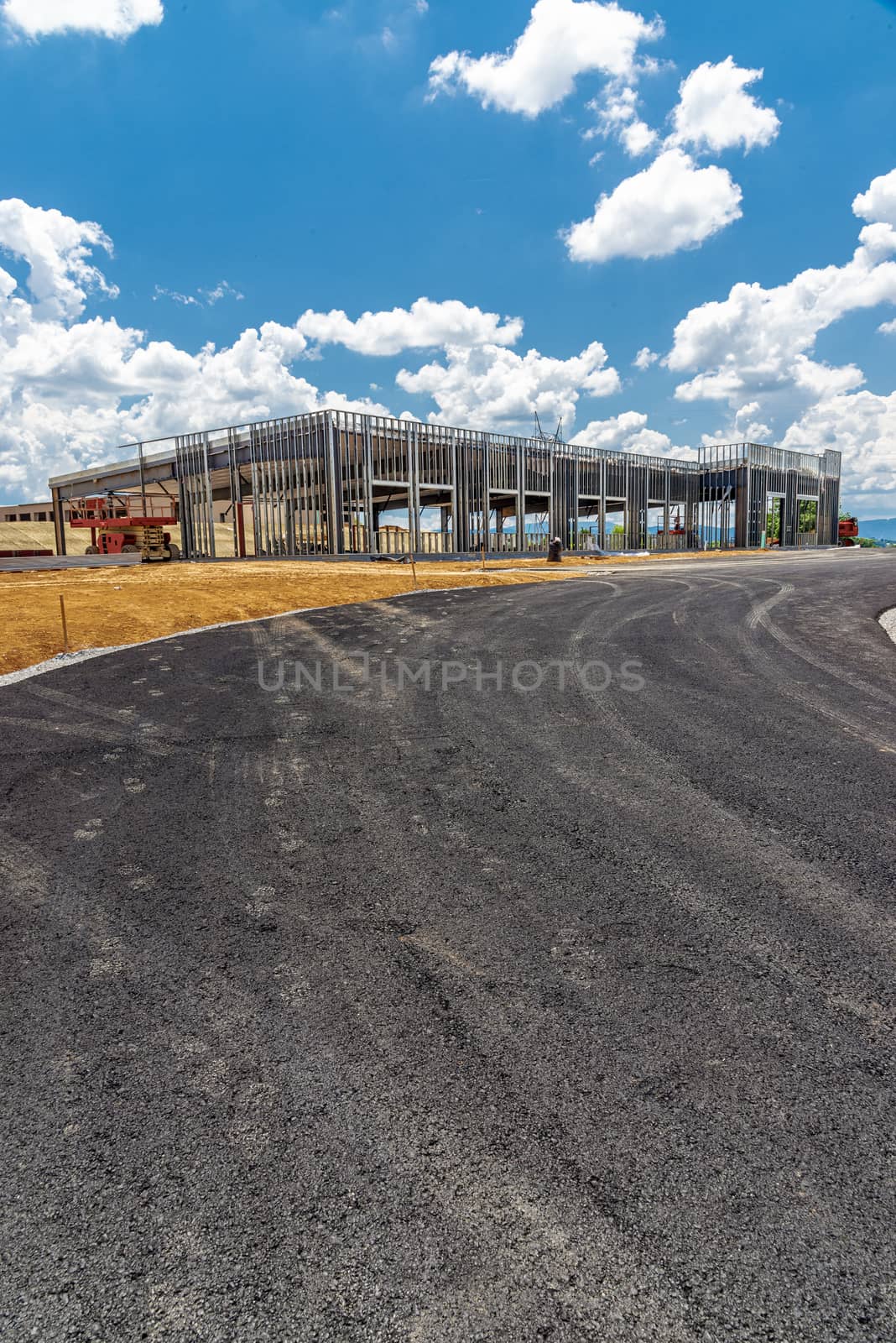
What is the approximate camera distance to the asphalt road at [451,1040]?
163 centimetres

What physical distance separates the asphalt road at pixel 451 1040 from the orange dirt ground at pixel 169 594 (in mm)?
5624

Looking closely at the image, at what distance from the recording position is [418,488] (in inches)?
1473

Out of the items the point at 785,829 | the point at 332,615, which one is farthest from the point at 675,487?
the point at 785,829

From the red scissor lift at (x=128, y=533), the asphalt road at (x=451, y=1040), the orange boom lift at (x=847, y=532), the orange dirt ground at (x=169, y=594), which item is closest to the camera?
the asphalt road at (x=451, y=1040)

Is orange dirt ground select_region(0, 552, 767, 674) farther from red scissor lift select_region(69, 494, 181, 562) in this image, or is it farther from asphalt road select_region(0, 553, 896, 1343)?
red scissor lift select_region(69, 494, 181, 562)

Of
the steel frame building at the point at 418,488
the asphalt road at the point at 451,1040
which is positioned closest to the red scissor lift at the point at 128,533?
the steel frame building at the point at 418,488

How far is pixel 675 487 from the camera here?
179 ft

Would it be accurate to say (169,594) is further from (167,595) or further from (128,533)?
(128,533)

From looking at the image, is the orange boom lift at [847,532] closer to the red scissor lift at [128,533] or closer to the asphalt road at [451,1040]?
the red scissor lift at [128,533]

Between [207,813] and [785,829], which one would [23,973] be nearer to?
[207,813]

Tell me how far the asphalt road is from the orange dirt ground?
5624mm

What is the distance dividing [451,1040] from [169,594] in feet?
48.4

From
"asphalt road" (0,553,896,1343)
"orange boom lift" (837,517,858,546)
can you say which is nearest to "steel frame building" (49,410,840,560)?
"orange boom lift" (837,517,858,546)

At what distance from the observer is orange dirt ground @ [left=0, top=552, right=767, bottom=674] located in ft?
36.1
